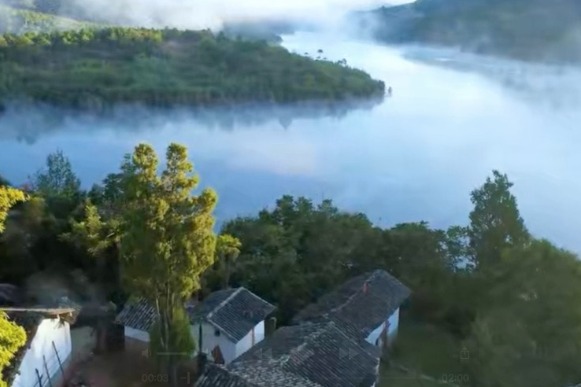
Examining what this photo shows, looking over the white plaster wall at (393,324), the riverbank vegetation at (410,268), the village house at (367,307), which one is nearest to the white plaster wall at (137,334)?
the riverbank vegetation at (410,268)

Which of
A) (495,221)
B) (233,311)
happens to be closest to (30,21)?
(495,221)

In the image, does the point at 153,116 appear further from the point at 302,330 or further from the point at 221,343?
the point at 302,330

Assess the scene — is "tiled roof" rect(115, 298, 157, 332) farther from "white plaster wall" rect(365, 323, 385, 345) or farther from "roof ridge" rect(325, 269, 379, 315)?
"white plaster wall" rect(365, 323, 385, 345)

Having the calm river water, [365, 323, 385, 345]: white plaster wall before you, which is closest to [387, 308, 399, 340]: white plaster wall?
[365, 323, 385, 345]: white plaster wall

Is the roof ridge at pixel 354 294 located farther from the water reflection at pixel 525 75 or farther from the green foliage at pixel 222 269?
the water reflection at pixel 525 75

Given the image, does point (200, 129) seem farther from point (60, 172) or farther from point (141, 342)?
point (141, 342)

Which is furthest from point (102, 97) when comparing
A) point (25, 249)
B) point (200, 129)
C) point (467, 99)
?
point (25, 249)
